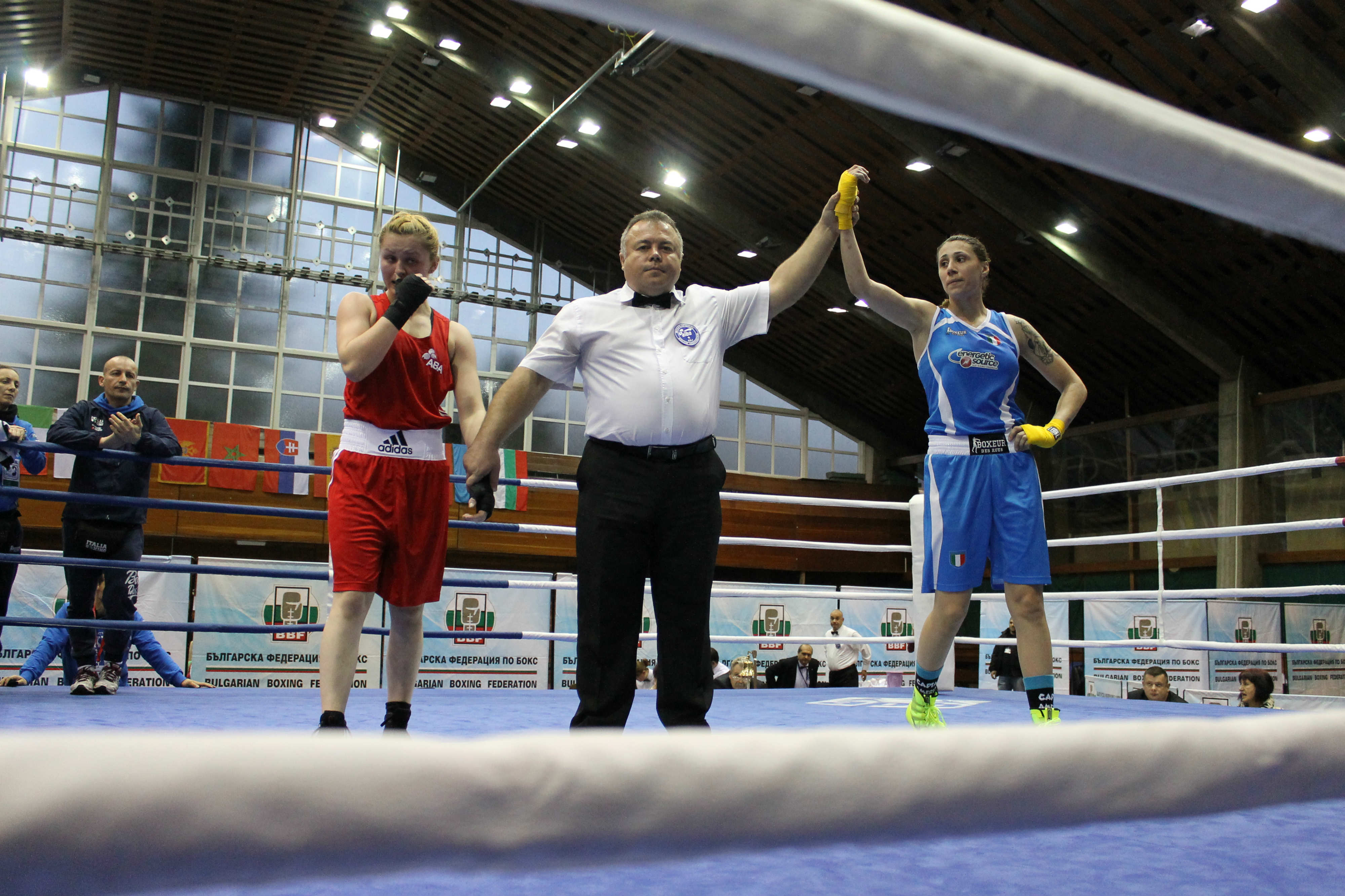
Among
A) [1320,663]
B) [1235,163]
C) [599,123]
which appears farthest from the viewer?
[599,123]

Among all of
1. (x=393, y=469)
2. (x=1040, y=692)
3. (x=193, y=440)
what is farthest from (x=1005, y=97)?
(x=193, y=440)

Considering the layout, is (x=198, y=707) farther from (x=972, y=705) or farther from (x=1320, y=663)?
(x=1320, y=663)

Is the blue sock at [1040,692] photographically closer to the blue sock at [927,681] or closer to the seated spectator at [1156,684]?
the blue sock at [927,681]

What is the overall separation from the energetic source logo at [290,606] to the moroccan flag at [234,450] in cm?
281

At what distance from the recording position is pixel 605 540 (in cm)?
192

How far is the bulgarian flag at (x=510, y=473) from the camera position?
1195 cm

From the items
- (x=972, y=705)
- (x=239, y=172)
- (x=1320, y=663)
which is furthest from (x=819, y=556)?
(x=972, y=705)

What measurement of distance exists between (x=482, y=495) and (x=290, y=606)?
7675mm

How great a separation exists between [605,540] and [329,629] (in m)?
0.60

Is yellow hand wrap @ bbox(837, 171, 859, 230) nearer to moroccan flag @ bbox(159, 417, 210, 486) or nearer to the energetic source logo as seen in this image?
the energetic source logo

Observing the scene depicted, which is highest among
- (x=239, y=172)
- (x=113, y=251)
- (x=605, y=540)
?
(x=239, y=172)

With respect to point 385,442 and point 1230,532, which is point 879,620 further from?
point 385,442

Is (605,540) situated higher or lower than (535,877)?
higher

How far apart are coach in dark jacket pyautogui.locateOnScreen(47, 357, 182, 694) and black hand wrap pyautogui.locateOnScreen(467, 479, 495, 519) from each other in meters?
2.03
